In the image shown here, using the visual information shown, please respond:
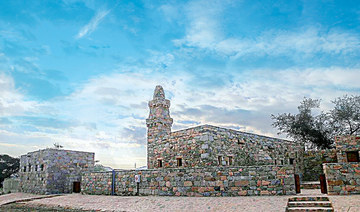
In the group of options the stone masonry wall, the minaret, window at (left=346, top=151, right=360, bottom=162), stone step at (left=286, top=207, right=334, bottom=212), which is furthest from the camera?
the minaret

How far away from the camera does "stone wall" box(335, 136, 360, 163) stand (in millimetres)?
17969

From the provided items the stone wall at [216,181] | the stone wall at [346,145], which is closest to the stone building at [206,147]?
the stone wall at [216,181]

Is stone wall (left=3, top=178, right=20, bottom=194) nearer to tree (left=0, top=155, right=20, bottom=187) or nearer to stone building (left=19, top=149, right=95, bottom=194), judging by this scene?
stone building (left=19, top=149, right=95, bottom=194)

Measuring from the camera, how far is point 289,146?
2175cm

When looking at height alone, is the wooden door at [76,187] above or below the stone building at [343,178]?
below

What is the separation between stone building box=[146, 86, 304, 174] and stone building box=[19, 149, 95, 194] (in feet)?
21.3

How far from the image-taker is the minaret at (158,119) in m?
22.1

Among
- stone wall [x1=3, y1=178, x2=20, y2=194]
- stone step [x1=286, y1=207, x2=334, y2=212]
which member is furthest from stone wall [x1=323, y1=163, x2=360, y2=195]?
stone wall [x1=3, y1=178, x2=20, y2=194]

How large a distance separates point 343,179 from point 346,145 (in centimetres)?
732

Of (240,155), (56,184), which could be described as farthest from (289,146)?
(56,184)

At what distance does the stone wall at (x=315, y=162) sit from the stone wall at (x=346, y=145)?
3742mm

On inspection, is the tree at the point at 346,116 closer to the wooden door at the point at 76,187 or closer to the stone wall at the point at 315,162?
the stone wall at the point at 315,162

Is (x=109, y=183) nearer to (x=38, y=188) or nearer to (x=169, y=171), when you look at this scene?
(x=169, y=171)

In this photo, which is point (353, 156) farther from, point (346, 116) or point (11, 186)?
point (11, 186)
